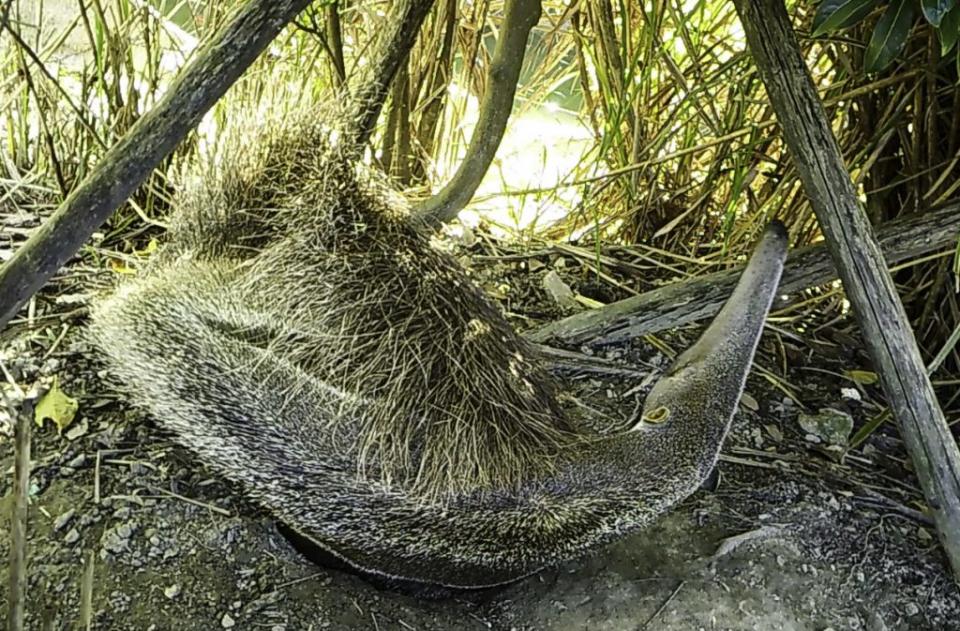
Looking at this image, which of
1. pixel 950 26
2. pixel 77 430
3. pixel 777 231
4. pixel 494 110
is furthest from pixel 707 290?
pixel 77 430

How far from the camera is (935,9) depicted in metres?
1.52

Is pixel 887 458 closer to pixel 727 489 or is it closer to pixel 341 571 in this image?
pixel 727 489

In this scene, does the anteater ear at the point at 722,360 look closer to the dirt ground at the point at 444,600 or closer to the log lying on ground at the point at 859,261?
the log lying on ground at the point at 859,261

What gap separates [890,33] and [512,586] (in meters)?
1.21

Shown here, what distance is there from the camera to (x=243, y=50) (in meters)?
1.51

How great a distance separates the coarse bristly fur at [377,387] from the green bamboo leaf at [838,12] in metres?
0.49

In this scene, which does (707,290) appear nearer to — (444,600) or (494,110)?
(494,110)

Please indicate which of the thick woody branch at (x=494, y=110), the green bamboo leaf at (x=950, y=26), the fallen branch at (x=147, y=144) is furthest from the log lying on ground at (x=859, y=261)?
the fallen branch at (x=147, y=144)

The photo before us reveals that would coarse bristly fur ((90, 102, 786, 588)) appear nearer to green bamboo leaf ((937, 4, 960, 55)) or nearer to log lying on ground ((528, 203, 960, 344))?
log lying on ground ((528, 203, 960, 344))

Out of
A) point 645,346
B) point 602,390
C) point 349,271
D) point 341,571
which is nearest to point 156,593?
point 341,571

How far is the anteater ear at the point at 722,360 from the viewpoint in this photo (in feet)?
5.97

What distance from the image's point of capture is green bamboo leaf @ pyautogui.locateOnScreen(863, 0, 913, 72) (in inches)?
65.5

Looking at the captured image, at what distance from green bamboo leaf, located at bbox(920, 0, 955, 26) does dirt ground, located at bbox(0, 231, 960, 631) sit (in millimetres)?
1036

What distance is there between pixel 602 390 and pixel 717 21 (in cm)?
111
